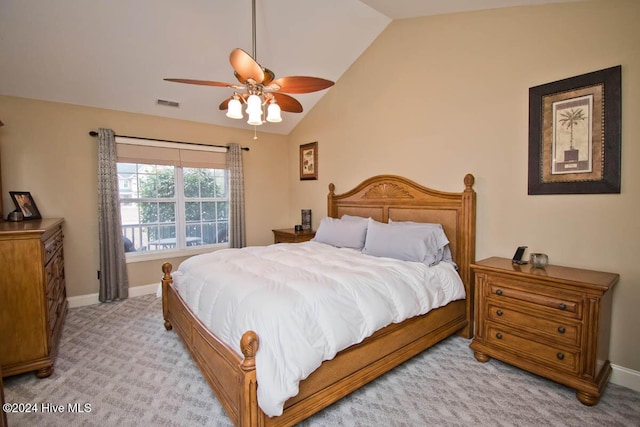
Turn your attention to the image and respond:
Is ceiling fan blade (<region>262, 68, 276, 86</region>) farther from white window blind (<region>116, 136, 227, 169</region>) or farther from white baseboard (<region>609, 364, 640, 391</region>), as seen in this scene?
A: white baseboard (<region>609, 364, 640, 391</region>)

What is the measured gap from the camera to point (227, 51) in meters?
3.24

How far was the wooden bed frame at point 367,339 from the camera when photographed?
5.01ft

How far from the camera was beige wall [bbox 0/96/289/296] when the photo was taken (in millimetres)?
3230

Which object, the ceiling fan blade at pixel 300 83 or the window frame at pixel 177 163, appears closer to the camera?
the ceiling fan blade at pixel 300 83

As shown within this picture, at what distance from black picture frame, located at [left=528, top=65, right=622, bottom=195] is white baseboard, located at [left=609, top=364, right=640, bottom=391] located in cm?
125

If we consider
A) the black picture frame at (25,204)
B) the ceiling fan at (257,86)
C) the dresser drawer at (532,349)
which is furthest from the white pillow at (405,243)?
the black picture frame at (25,204)

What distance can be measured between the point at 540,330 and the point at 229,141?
14.4ft

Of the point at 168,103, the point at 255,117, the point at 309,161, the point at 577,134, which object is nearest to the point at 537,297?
the point at 577,134

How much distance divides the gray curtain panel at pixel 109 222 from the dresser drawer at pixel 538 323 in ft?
13.6

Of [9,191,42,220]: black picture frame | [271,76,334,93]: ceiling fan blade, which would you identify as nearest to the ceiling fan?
[271,76,334,93]: ceiling fan blade

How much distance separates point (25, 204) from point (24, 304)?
163 cm

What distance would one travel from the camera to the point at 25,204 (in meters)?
3.16

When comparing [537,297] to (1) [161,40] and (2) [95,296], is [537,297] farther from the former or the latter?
(2) [95,296]

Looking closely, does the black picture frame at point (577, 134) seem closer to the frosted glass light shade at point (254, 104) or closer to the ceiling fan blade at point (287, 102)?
the ceiling fan blade at point (287, 102)
